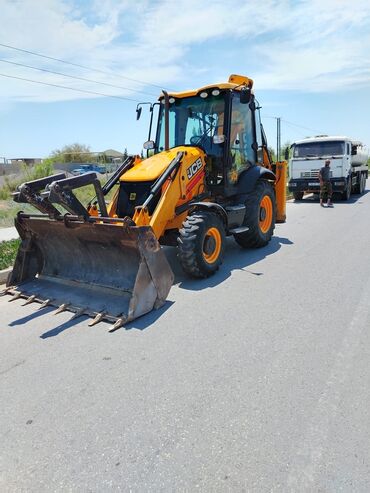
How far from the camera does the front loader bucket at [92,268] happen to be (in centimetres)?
467

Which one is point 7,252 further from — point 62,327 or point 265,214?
point 265,214

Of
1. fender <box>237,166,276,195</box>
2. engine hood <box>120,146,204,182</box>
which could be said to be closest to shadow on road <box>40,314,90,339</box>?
engine hood <box>120,146,204,182</box>

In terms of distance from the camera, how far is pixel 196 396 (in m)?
3.11

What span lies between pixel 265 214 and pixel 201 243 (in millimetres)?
2951

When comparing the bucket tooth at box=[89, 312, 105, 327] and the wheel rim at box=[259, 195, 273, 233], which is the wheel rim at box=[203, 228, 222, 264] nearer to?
the bucket tooth at box=[89, 312, 105, 327]

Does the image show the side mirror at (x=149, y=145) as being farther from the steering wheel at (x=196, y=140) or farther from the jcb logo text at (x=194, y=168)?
the jcb logo text at (x=194, y=168)

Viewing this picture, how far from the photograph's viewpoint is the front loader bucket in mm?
4668

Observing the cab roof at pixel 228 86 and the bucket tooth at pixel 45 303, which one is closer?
the bucket tooth at pixel 45 303

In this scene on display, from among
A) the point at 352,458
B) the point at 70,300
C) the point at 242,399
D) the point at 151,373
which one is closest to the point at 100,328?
the point at 70,300

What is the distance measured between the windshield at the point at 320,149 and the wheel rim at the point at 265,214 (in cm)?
862

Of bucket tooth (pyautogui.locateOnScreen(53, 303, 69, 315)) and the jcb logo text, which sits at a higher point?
the jcb logo text

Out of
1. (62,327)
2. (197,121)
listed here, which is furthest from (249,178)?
(62,327)

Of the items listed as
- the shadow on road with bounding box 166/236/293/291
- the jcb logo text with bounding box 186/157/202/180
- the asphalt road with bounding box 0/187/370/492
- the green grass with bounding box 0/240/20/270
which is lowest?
the asphalt road with bounding box 0/187/370/492

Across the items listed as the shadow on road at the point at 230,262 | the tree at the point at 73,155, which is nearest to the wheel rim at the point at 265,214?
the shadow on road at the point at 230,262
